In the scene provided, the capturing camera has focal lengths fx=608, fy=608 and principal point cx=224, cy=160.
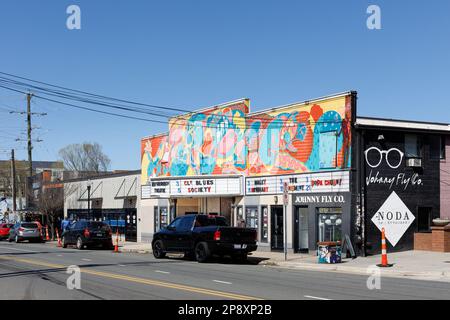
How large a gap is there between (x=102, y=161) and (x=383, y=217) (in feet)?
252

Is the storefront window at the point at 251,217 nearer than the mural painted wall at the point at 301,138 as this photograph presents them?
No

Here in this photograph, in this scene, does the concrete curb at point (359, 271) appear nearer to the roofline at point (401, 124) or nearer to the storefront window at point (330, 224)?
the storefront window at point (330, 224)

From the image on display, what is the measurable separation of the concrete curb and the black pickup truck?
4.21 ft

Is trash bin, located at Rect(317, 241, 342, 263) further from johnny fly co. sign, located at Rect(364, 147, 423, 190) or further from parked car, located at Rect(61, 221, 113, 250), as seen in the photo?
parked car, located at Rect(61, 221, 113, 250)

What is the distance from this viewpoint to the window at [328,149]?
25172 millimetres

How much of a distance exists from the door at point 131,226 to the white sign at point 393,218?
2042 centimetres

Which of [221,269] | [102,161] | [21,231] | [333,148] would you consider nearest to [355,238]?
[333,148]

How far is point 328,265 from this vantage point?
71.4ft

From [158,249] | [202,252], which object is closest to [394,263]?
[202,252]

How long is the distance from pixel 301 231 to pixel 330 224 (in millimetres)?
1856

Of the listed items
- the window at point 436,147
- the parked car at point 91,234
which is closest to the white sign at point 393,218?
the window at point 436,147
